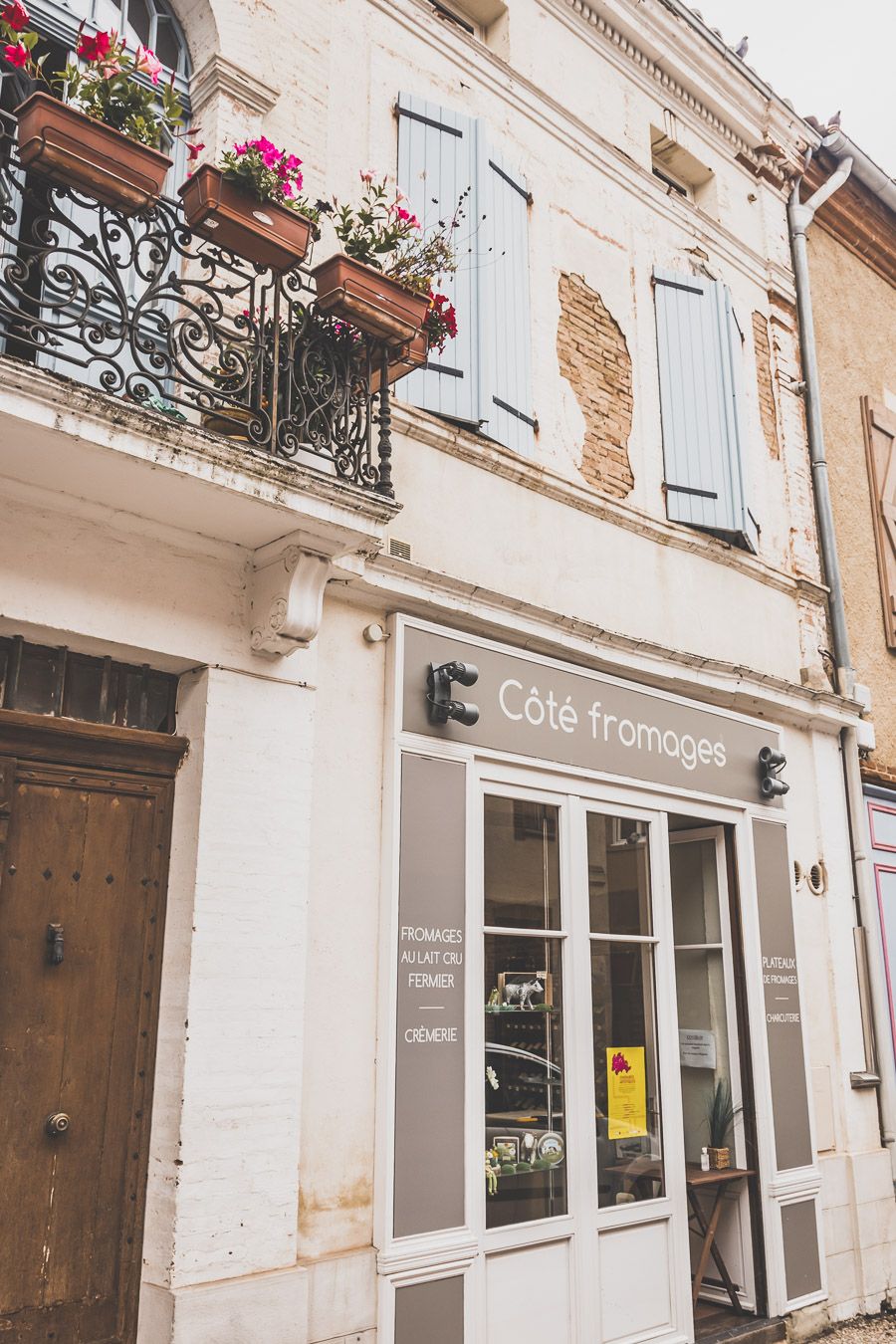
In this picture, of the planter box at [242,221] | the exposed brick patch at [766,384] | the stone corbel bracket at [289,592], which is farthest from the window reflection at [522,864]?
the exposed brick patch at [766,384]

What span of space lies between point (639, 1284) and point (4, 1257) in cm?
346

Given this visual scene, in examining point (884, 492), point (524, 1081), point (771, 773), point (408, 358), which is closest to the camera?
point (408, 358)

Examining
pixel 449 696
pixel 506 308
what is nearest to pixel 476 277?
pixel 506 308

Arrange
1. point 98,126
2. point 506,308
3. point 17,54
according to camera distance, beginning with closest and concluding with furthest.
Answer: point 98,126, point 17,54, point 506,308

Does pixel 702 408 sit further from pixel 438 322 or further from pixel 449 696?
pixel 449 696

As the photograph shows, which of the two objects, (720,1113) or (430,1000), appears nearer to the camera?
(430,1000)

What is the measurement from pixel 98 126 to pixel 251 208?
71 centimetres

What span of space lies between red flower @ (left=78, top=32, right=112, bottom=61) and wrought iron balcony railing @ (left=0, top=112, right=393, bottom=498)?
1.23ft

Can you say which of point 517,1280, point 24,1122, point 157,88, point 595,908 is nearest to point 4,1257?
point 24,1122

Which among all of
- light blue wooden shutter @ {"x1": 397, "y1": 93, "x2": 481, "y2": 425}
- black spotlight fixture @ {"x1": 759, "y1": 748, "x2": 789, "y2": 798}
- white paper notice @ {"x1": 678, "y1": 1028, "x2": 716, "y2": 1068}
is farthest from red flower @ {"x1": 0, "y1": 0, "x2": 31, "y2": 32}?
white paper notice @ {"x1": 678, "y1": 1028, "x2": 716, "y2": 1068}

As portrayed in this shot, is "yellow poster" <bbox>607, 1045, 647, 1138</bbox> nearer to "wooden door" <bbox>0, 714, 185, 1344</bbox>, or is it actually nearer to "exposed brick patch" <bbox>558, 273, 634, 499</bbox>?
"wooden door" <bbox>0, 714, 185, 1344</bbox>

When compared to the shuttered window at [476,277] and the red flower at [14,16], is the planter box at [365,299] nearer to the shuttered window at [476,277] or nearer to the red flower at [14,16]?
the shuttered window at [476,277]

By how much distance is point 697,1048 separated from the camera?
721 centimetres

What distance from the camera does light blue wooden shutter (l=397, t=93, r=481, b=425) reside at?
6141 mm
